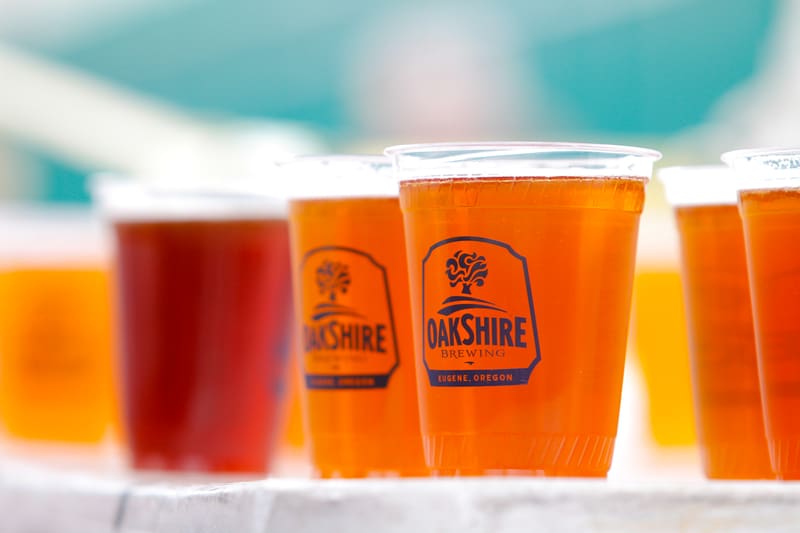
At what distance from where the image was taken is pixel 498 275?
0.90 m

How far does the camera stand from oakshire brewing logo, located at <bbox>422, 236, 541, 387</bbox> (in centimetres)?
89

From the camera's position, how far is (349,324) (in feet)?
3.34

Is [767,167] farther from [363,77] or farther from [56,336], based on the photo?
[363,77]

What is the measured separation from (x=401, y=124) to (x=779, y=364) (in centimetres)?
384

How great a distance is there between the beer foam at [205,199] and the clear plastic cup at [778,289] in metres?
0.65

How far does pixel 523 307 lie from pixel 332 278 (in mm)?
198

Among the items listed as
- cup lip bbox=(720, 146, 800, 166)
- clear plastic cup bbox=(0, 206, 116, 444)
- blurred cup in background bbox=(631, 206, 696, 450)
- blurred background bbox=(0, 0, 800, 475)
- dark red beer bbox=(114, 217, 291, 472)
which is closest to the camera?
cup lip bbox=(720, 146, 800, 166)

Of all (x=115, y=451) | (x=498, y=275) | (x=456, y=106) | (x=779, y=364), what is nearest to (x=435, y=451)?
(x=498, y=275)

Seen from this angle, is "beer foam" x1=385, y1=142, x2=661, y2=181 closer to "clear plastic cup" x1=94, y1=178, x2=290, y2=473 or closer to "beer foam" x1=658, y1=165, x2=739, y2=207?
"beer foam" x1=658, y1=165, x2=739, y2=207

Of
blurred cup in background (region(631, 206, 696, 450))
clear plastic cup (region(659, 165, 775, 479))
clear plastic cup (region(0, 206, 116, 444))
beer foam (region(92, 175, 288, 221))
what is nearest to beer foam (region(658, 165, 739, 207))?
clear plastic cup (region(659, 165, 775, 479))

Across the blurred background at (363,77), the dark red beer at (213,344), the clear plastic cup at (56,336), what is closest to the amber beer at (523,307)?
the dark red beer at (213,344)

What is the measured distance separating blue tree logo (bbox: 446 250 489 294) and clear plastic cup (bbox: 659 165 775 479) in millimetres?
212

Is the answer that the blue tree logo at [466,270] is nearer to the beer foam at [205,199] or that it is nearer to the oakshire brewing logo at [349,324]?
the oakshire brewing logo at [349,324]

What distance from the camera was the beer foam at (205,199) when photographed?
145 centimetres
